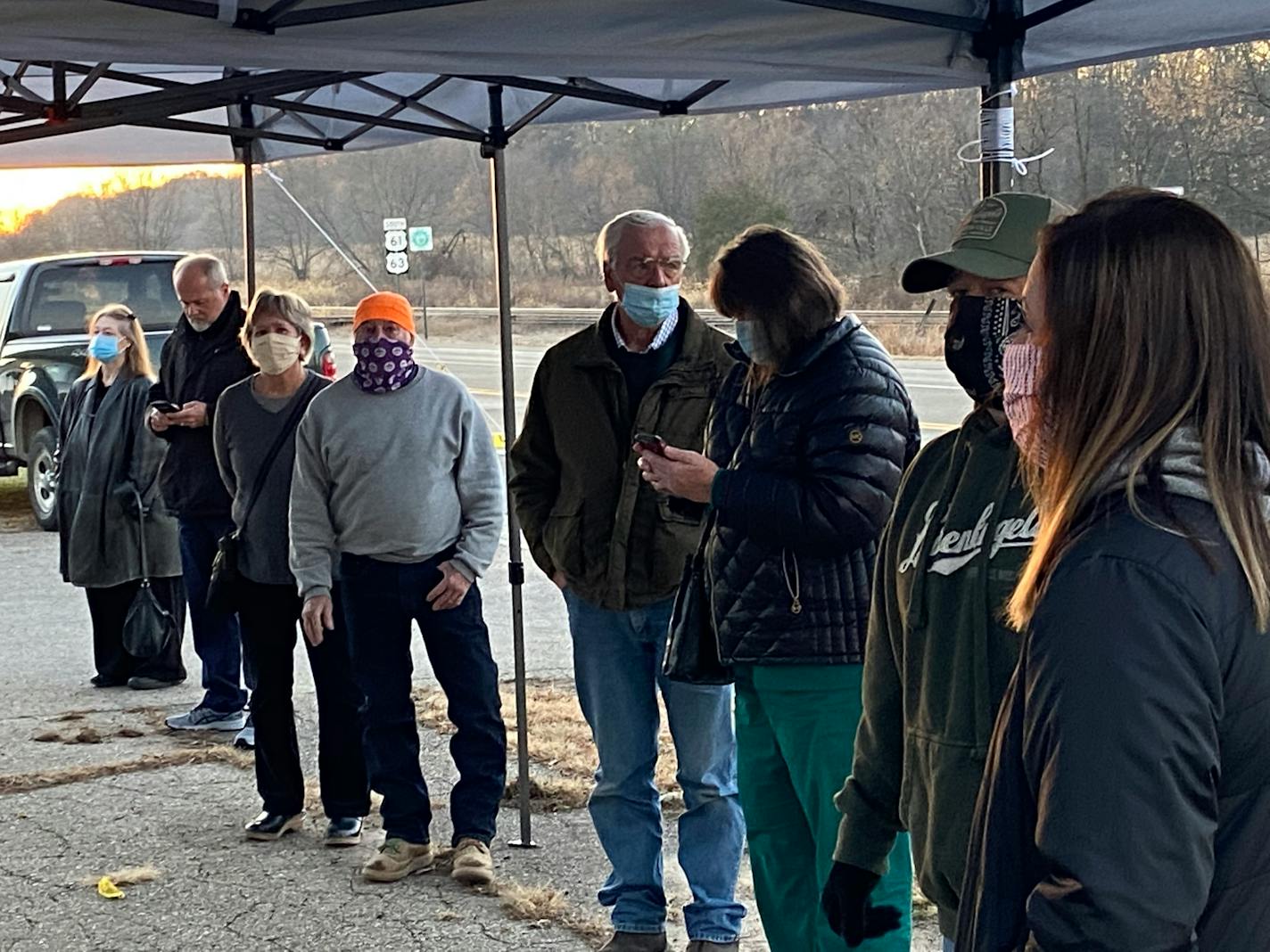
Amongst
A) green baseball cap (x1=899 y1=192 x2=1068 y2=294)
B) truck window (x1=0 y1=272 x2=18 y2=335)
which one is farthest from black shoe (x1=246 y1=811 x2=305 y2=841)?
truck window (x1=0 y1=272 x2=18 y2=335)

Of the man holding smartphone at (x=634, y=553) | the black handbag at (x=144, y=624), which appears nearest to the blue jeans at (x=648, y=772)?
the man holding smartphone at (x=634, y=553)

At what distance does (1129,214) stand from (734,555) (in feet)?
6.14

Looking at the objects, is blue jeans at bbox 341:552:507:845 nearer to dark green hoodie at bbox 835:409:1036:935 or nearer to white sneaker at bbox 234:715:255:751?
white sneaker at bbox 234:715:255:751

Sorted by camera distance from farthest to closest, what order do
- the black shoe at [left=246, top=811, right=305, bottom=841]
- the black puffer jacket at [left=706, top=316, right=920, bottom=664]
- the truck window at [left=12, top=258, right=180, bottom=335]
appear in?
1. the truck window at [left=12, top=258, right=180, bottom=335]
2. the black shoe at [left=246, top=811, right=305, bottom=841]
3. the black puffer jacket at [left=706, top=316, right=920, bottom=664]

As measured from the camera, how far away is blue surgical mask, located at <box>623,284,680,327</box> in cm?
412

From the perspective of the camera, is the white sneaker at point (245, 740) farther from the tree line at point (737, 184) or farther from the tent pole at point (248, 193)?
the tree line at point (737, 184)

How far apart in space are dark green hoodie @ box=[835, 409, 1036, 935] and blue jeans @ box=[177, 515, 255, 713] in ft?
13.6

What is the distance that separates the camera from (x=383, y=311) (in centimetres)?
485

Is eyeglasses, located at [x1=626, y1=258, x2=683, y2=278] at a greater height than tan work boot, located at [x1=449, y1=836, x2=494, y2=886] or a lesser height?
greater

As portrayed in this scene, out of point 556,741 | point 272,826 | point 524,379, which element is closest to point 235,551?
point 272,826

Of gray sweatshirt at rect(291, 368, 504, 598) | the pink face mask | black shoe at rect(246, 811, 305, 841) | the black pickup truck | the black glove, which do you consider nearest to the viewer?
the pink face mask

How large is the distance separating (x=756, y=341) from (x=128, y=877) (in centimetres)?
291

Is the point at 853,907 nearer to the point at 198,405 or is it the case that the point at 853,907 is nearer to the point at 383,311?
the point at 383,311

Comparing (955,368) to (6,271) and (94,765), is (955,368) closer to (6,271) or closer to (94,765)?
(94,765)
